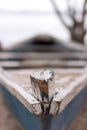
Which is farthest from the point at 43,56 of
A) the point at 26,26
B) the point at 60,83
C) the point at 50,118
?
the point at 26,26

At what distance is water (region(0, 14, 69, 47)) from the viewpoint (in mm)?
6480

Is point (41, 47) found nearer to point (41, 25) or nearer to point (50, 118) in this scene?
point (50, 118)

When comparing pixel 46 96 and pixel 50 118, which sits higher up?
pixel 46 96

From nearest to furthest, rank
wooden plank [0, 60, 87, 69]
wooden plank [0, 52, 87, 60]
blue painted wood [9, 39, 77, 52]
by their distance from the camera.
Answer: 1. wooden plank [0, 60, 87, 69]
2. wooden plank [0, 52, 87, 60]
3. blue painted wood [9, 39, 77, 52]

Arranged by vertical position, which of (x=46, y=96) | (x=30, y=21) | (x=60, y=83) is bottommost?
(x=30, y=21)

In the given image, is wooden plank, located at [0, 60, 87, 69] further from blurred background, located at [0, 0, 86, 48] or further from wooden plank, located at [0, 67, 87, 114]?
blurred background, located at [0, 0, 86, 48]

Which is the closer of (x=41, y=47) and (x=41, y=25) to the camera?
(x=41, y=47)

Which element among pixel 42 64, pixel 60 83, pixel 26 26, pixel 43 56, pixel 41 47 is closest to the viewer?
pixel 60 83

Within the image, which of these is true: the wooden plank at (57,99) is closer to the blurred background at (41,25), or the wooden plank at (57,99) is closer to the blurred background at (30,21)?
the blurred background at (41,25)

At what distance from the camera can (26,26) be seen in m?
7.75

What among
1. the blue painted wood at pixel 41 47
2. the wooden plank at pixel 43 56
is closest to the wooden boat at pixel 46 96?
the wooden plank at pixel 43 56

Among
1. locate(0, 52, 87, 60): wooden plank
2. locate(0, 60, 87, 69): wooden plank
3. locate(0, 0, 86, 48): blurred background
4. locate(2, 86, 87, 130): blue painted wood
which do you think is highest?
locate(2, 86, 87, 130): blue painted wood

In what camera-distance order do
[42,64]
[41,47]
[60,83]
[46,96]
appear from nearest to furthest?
[46,96]
[60,83]
[42,64]
[41,47]

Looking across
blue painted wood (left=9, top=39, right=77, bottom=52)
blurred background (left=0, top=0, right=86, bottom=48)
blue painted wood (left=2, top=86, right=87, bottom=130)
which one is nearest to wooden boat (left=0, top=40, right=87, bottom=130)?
blue painted wood (left=2, top=86, right=87, bottom=130)
